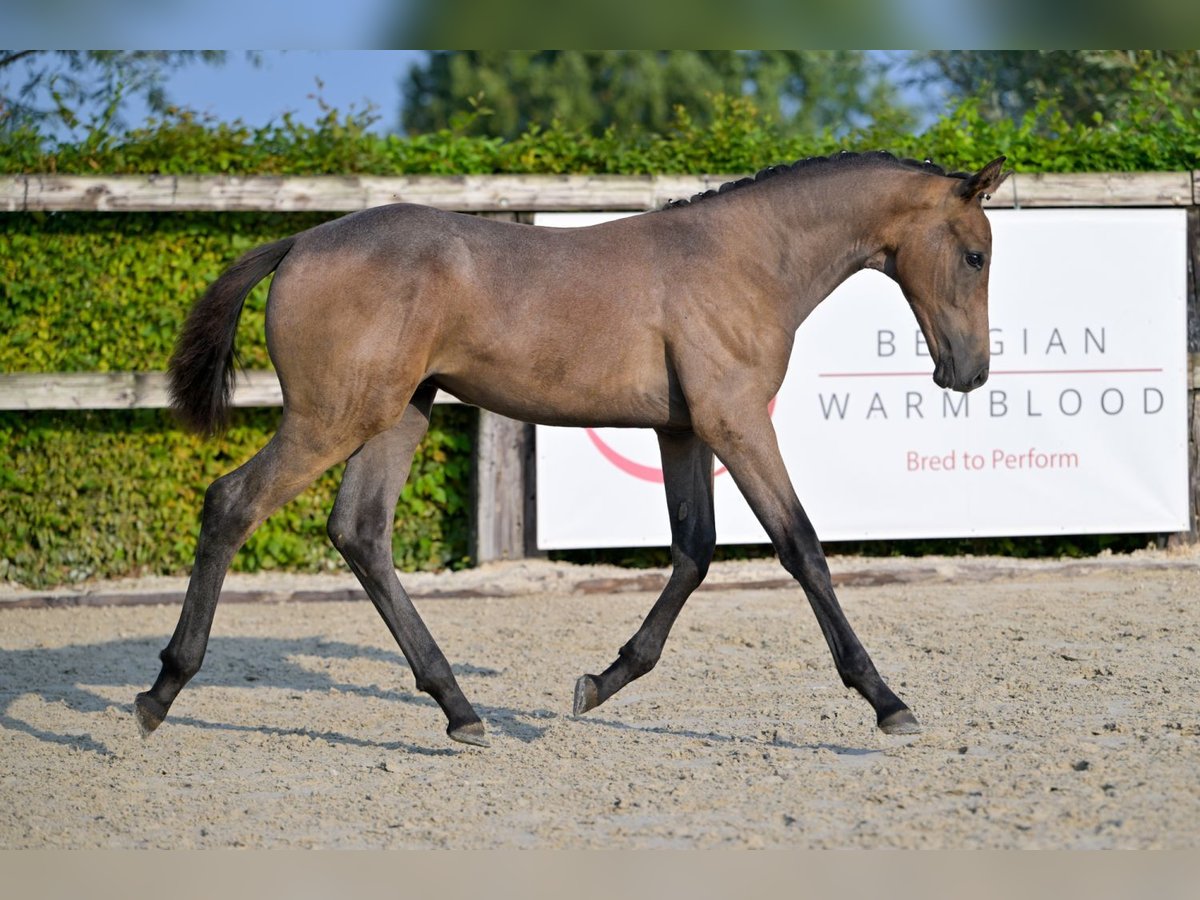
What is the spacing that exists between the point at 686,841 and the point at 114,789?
1865 millimetres

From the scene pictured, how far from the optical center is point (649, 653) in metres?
4.70

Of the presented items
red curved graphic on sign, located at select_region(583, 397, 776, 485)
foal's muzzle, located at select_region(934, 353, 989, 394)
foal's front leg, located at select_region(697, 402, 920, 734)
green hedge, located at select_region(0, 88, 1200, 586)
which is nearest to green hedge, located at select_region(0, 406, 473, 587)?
green hedge, located at select_region(0, 88, 1200, 586)

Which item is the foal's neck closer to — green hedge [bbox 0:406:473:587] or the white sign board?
the white sign board

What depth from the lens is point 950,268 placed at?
445 cm

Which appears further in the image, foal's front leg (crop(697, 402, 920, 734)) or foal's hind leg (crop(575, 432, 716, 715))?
foal's hind leg (crop(575, 432, 716, 715))

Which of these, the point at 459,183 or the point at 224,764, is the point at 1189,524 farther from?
the point at 224,764

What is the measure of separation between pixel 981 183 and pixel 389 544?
234cm

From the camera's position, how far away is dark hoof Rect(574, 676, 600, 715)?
4.68m

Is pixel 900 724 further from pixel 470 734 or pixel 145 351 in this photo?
pixel 145 351

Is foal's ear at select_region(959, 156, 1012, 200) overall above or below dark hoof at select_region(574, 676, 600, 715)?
above

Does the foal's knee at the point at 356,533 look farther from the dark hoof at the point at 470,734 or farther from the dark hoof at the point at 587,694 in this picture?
the dark hoof at the point at 587,694

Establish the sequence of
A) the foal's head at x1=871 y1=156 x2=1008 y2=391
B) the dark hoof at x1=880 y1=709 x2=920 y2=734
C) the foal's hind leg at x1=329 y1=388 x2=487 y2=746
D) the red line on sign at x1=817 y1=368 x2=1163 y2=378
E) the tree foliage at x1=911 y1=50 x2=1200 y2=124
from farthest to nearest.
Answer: the tree foliage at x1=911 y1=50 x2=1200 y2=124
the red line on sign at x1=817 y1=368 x2=1163 y2=378
the foal's hind leg at x1=329 y1=388 x2=487 y2=746
the foal's head at x1=871 y1=156 x2=1008 y2=391
the dark hoof at x1=880 y1=709 x2=920 y2=734

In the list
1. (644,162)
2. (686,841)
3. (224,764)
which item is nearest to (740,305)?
(686,841)

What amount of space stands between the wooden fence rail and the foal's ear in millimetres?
3619
